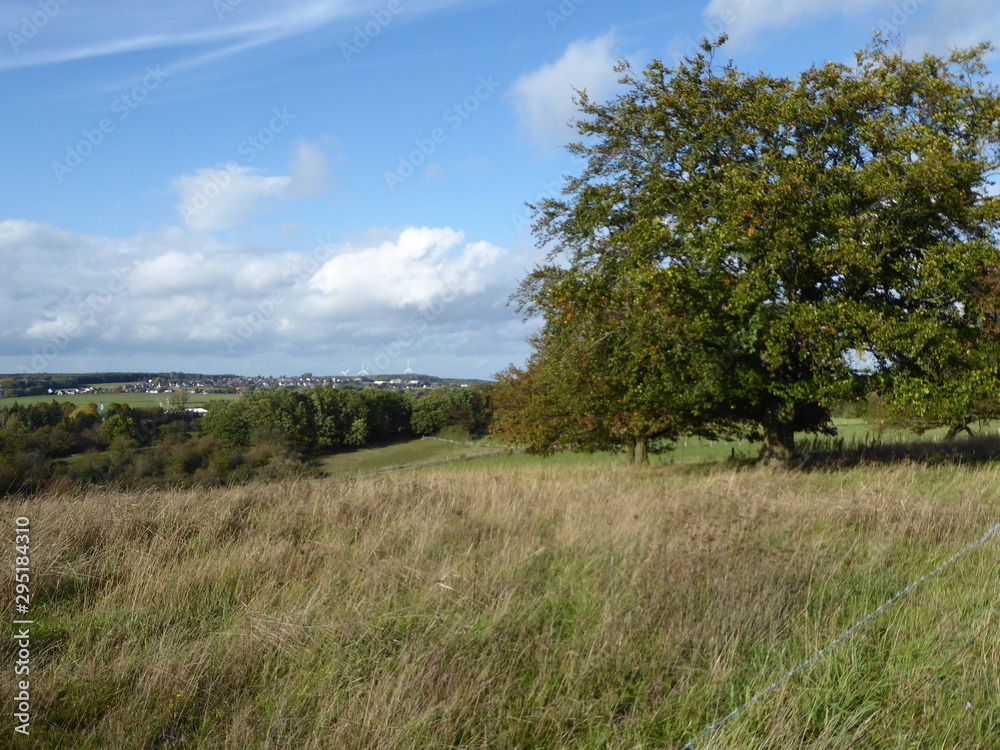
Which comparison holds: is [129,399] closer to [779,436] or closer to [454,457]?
[454,457]

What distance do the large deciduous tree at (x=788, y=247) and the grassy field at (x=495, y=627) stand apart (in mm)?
7427

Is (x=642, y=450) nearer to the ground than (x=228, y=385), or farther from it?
nearer to the ground

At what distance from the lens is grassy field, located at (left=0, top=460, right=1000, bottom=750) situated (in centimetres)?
365

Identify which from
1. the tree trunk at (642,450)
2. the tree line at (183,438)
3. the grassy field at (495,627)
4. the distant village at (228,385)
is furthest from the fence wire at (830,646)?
the distant village at (228,385)

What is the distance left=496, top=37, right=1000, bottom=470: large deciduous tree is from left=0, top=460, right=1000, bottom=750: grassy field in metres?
7.43

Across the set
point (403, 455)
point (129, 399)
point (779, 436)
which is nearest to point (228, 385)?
point (129, 399)

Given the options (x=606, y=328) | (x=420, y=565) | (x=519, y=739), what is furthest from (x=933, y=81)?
(x=519, y=739)

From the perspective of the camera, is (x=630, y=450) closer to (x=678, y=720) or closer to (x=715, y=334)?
(x=715, y=334)

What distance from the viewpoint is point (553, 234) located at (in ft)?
63.1

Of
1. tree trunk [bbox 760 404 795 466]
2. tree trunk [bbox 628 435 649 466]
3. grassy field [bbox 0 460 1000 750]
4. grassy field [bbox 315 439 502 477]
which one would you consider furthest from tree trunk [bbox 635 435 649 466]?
grassy field [bbox 0 460 1000 750]

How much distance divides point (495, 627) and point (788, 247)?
41.6 feet

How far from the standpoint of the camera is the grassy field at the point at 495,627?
3.65 metres

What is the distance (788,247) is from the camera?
14930mm

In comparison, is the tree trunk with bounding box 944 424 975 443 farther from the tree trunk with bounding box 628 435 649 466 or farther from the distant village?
the distant village
